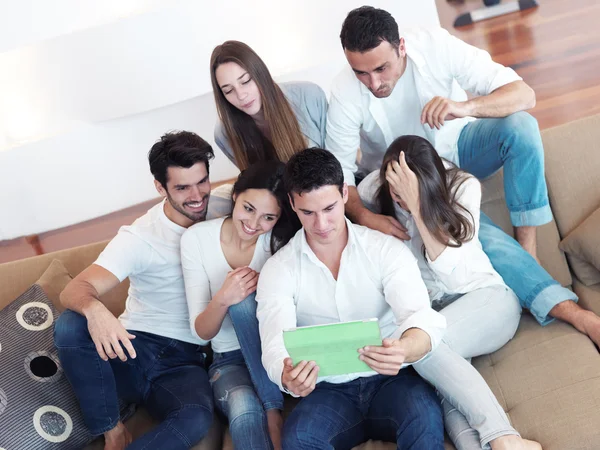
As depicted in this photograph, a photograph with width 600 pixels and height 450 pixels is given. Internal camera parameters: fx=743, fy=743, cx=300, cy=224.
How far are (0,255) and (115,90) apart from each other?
1.24 metres

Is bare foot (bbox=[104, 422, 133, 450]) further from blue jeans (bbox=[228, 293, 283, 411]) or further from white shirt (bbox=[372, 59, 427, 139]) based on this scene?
white shirt (bbox=[372, 59, 427, 139])

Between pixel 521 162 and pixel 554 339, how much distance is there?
63 cm

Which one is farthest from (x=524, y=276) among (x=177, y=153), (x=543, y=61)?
(x=543, y=61)

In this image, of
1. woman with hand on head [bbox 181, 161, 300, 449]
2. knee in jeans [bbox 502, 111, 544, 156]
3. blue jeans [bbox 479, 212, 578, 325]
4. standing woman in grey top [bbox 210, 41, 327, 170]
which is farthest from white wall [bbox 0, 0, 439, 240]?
blue jeans [bbox 479, 212, 578, 325]

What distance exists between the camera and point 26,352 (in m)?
2.56

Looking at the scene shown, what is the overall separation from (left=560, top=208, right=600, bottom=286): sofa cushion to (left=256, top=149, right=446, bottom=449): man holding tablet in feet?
2.23

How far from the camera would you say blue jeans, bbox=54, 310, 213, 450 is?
2.37 m

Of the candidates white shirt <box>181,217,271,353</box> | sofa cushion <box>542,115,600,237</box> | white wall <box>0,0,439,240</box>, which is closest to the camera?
white shirt <box>181,217,271,353</box>

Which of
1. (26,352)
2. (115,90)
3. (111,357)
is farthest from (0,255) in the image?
(111,357)

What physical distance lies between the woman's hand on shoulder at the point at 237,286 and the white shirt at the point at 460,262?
561 millimetres

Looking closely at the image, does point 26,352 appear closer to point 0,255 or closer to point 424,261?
point 424,261

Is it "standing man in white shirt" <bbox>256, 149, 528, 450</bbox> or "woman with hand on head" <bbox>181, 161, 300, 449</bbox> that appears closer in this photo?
"standing man in white shirt" <bbox>256, 149, 528, 450</bbox>

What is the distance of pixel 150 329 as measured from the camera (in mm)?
2672

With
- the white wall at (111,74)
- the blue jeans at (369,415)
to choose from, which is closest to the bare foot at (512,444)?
the blue jeans at (369,415)
